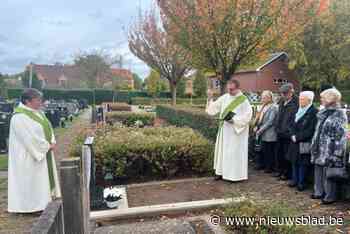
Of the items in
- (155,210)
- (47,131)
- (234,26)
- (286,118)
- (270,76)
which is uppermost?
(270,76)

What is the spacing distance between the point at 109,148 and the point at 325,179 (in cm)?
378

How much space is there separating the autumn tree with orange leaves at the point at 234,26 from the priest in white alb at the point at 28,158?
6.02 m

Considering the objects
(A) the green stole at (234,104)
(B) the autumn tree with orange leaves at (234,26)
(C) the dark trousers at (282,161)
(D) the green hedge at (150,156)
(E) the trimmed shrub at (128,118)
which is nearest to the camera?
(D) the green hedge at (150,156)

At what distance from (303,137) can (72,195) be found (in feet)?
13.0

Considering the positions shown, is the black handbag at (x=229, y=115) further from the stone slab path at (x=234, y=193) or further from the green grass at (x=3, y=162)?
the green grass at (x=3, y=162)

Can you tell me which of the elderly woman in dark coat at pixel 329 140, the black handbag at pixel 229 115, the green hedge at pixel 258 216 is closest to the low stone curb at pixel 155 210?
the green hedge at pixel 258 216

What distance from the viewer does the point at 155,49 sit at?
18.4 metres

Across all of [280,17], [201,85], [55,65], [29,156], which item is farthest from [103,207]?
[55,65]

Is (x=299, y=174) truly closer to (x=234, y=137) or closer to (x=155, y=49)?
(x=234, y=137)

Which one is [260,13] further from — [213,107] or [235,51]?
[213,107]

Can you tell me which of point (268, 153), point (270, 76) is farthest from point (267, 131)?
point (270, 76)

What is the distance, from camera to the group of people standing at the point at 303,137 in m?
4.52

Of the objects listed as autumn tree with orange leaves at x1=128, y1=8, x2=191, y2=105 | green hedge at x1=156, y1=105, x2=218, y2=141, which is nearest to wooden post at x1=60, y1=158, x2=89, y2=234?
green hedge at x1=156, y1=105, x2=218, y2=141

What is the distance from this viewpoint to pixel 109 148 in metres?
5.75
